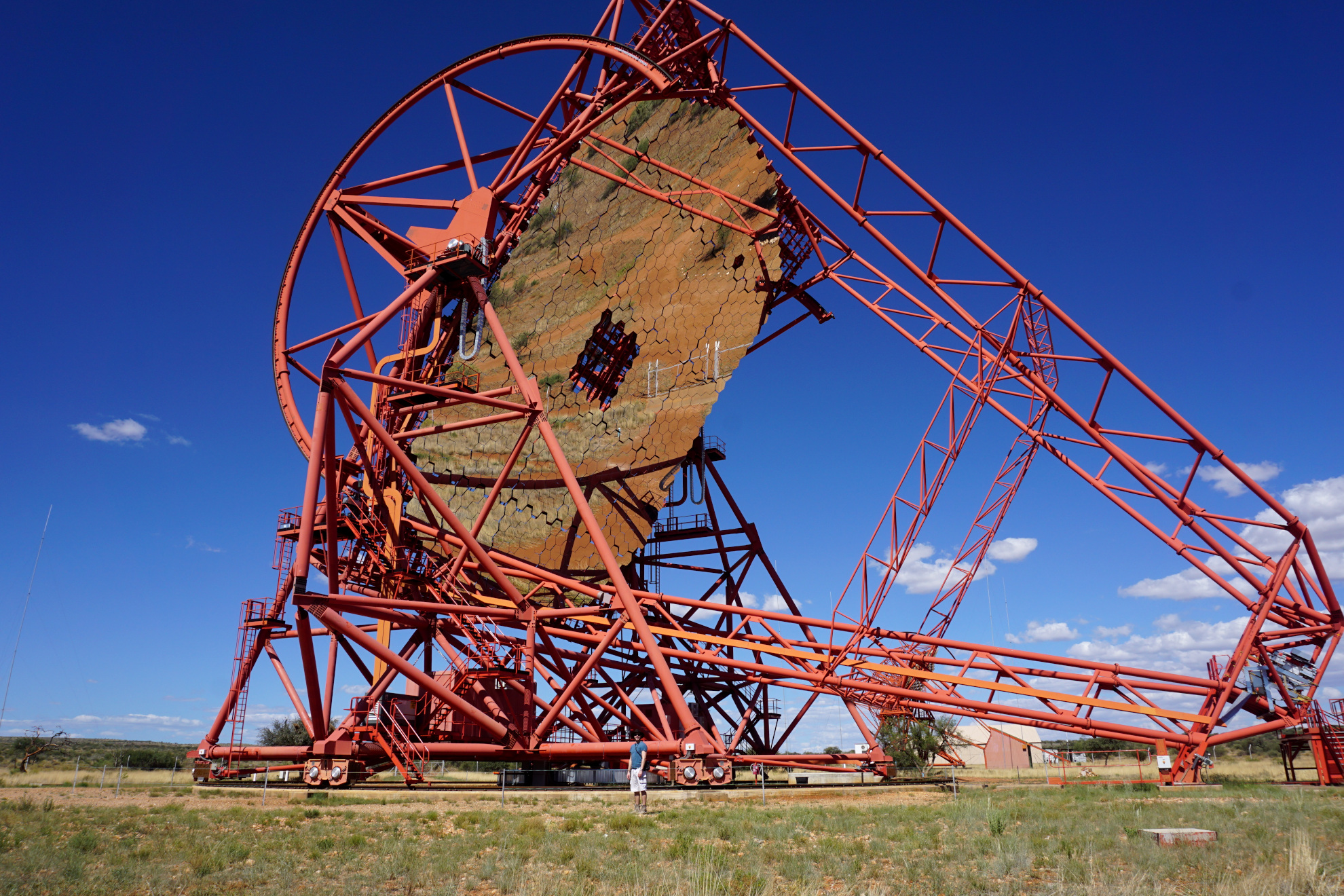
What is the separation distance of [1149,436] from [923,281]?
6096 mm

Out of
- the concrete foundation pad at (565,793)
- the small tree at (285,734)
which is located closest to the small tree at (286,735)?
the small tree at (285,734)

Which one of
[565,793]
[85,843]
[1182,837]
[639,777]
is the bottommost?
[565,793]

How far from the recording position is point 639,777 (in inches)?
607

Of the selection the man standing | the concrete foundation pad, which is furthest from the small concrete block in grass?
the concrete foundation pad

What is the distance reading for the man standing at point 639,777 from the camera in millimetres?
15328

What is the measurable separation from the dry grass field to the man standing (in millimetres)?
272

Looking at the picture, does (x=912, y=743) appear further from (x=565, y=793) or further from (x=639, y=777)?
(x=639, y=777)

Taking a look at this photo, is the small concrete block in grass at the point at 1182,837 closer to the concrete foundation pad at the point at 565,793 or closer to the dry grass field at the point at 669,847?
the dry grass field at the point at 669,847

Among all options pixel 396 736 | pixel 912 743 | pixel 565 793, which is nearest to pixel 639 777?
pixel 565 793

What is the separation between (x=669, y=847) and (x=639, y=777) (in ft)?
15.2

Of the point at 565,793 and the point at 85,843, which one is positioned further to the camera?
the point at 565,793

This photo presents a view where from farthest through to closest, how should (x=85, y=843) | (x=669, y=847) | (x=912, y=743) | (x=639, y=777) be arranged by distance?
(x=912, y=743) → (x=639, y=777) → (x=85, y=843) → (x=669, y=847)

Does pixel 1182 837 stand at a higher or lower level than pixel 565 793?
higher

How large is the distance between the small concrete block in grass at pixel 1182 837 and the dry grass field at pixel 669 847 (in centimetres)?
17
